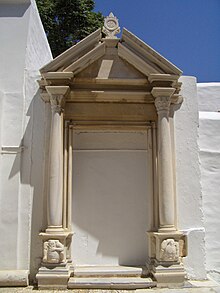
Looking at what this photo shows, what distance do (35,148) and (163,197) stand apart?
7.48 feet

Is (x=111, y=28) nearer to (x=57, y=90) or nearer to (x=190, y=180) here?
→ (x=57, y=90)

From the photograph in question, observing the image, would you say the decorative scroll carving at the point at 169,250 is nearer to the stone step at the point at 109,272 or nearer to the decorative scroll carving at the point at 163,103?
the stone step at the point at 109,272

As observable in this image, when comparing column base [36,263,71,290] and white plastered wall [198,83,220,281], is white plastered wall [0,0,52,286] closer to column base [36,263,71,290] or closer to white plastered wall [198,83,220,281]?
column base [36,263,71,290]

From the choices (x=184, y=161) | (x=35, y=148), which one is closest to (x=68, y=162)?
(x=35, y=148)

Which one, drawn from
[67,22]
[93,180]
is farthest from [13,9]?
[67,22]

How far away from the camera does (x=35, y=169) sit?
5703 millimetres

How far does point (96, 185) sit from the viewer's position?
6043 millimetres

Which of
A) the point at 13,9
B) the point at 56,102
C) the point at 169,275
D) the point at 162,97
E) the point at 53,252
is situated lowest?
the point at 169,275

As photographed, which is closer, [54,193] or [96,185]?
[54,193]

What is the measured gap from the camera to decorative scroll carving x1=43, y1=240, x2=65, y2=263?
200 inches

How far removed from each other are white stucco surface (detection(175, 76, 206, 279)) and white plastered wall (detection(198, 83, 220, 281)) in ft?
0.96

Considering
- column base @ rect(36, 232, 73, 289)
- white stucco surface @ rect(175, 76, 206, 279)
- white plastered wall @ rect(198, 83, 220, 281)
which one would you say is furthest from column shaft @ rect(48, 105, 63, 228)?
white plastered wall @ rect(198, 83, 220, 281)

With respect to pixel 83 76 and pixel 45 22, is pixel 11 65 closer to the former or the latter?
pixel 83 76

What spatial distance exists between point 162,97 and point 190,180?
58.9 inches
